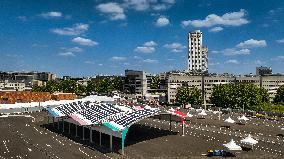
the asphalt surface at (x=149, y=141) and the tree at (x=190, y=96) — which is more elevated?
the tree at (x=190, y=96)

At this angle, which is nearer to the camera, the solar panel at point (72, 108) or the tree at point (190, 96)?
the solar panel at point (72, 108)

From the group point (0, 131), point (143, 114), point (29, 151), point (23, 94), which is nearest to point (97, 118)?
point (143, 114)

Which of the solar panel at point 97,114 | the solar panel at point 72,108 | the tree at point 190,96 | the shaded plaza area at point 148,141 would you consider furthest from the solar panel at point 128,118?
the tree at point 190,96

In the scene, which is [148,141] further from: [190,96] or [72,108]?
[190,96]

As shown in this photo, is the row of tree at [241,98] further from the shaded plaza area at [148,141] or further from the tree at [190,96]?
the shaded plaza area at [148,141]

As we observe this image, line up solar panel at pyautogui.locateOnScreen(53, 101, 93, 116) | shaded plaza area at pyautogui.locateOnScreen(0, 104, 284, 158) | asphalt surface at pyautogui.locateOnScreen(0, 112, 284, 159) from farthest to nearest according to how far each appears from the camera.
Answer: solar panel at pyautogui.locateOnScreen(53, 101, 93, 116) < shaded plaza area at pyautogui.locateOnScreen(0, 104, 284, 158) < asphalt surface at pyautogui.locateOnScreen(0, 112, 284, 159)

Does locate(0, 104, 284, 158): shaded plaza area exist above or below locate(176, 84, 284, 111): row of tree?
below

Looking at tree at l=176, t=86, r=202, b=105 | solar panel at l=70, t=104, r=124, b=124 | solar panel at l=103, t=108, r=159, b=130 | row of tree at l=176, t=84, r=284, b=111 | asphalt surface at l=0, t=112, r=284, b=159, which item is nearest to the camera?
asphalt surface at l=0, t=112, r=284, b=159

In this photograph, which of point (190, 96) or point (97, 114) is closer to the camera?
point (97, 114)

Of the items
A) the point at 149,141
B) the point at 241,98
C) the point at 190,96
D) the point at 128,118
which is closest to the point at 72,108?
the point at 128,118

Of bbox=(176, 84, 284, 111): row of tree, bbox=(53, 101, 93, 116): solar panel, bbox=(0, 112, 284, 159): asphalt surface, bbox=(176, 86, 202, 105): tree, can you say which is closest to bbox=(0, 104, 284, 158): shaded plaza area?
bbox=(0, 112, 284, 159): asphalt surface

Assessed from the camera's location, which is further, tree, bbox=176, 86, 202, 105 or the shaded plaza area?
tree, bbox=176, 86, 202, 105

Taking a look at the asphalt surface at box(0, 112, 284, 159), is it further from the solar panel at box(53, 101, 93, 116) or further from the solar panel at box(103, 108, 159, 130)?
the solar panel at box(53, 101, 93, 116)

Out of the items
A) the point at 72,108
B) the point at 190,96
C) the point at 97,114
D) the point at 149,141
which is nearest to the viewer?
the point at 149,141
